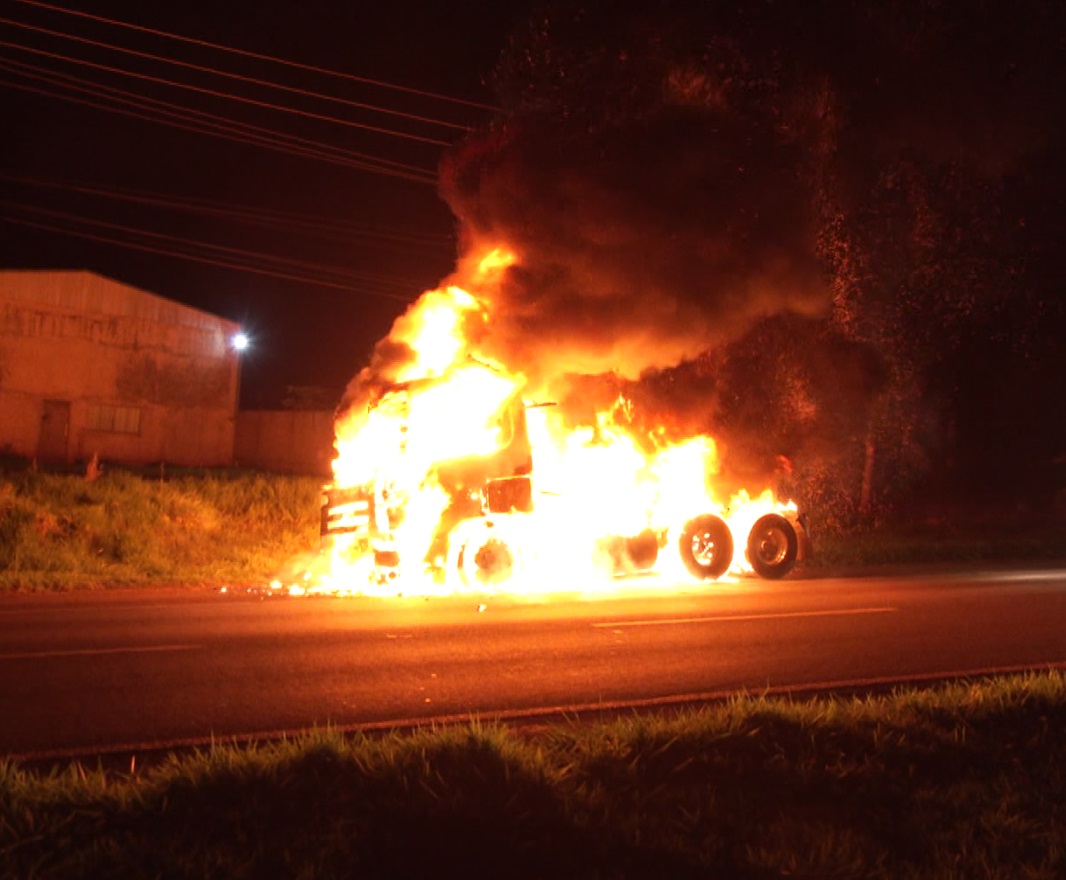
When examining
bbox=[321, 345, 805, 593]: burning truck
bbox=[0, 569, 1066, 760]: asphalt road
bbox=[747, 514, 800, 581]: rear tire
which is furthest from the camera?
bbox=[747, 514, 800, 581]: rear tire

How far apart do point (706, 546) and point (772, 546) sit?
1279mm

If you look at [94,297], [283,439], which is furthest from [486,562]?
[283,439]

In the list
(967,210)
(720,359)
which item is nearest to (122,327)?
(720,359)

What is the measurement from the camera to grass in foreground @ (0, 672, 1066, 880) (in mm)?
4781

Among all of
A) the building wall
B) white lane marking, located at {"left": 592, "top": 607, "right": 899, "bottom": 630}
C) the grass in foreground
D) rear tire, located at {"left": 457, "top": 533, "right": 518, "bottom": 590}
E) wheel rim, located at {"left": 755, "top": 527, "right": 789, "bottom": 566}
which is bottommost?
the grass in foreground

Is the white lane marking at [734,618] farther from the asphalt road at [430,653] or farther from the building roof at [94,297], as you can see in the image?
the building roof at [94,297]

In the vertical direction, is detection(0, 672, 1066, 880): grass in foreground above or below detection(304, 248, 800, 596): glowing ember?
below

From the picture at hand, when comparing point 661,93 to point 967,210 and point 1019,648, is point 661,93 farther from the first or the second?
point 1019,648

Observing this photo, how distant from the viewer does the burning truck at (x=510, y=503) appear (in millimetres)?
15336

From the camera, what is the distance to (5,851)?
15.1ft

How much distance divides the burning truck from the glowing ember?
2 centimetres

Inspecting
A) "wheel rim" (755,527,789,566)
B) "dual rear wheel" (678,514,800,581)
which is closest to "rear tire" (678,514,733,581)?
"dual rear wheel" (678,514,800,581)

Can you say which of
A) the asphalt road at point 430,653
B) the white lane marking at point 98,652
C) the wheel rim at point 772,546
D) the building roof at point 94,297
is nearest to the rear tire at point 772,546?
the wheel rim at point 772,546

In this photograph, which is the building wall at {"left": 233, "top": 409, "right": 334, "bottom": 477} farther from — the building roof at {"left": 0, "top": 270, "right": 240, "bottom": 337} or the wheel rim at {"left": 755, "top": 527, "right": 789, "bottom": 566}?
the wheel rim at {"left": 755, "top": 527, "right": 789, "bottom": 566}
